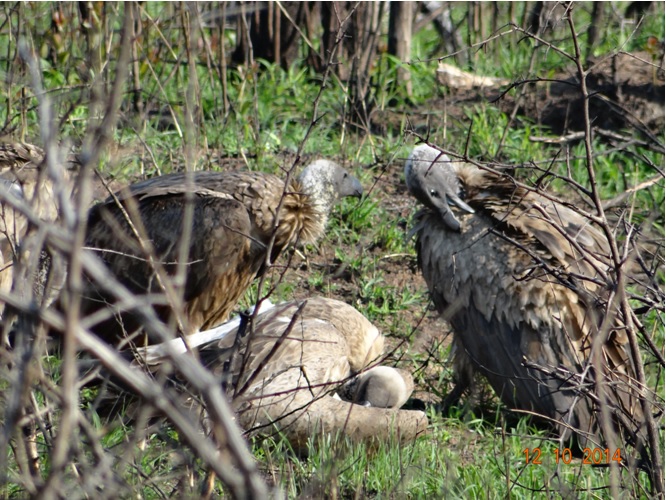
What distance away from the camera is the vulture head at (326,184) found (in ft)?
19.5

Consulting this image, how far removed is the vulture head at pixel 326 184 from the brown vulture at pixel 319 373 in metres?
0.81

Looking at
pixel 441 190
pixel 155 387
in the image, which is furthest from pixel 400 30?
pixel 155 387

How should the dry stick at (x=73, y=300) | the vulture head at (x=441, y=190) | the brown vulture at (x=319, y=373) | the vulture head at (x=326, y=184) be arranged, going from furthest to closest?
the vulture head at (x=326, y=184), the vulture head at (x=441, y=190), the brown vulture at (x=319, y=373), the dry stick at (x=73, y=300)

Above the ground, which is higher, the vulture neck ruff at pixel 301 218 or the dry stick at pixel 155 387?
the dry stick at pixel 155 387

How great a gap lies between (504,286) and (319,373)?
114cm

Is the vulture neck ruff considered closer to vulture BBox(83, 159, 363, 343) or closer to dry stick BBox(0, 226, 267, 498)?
vulture BBox(83, 159, 363, 343)

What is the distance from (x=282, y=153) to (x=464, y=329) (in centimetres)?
247

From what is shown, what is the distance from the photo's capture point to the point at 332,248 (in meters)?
6.48

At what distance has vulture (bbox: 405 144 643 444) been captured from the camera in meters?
4.81

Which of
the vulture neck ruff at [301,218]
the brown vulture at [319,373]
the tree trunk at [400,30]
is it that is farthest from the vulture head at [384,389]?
the tree trunk at [400,30]

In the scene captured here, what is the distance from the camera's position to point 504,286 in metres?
5.10

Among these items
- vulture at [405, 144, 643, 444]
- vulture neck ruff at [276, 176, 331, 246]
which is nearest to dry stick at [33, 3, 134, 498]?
vulture at [405, 144, 643, 444]

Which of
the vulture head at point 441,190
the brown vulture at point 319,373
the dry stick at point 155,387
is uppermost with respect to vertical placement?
the dry stick at point 155,387
